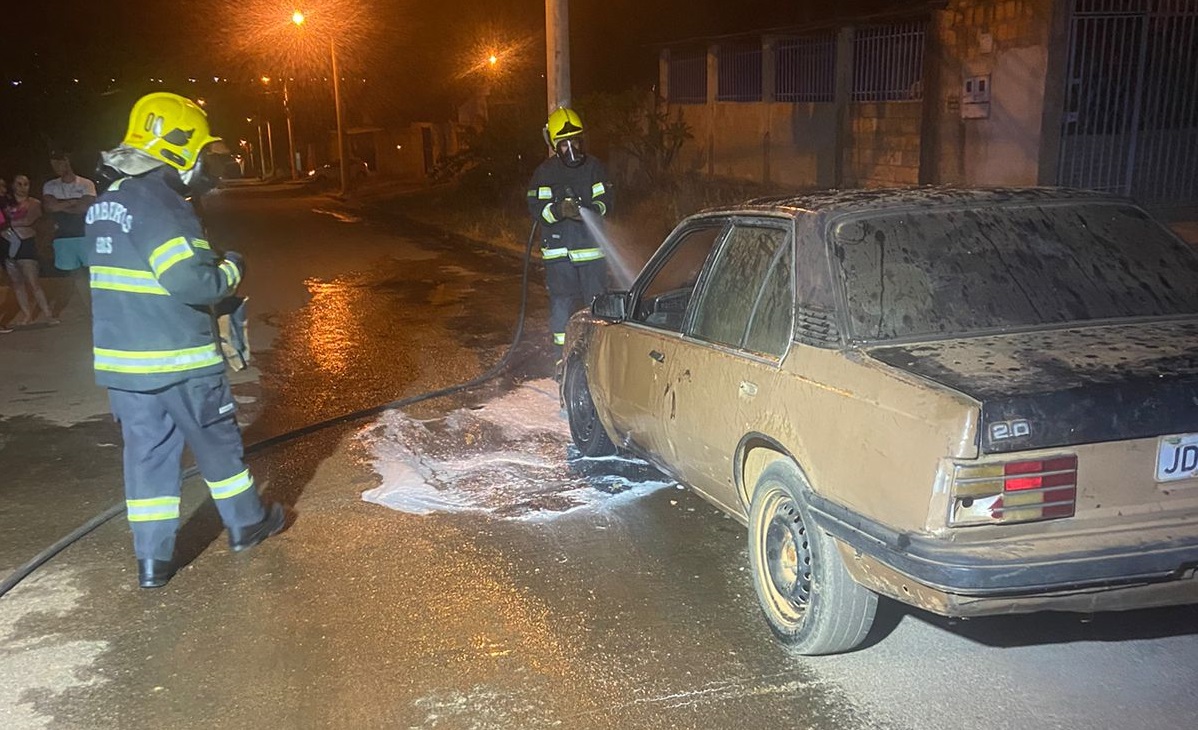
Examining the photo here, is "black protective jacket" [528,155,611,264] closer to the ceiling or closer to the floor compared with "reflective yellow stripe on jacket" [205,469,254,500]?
closer to the ceiling

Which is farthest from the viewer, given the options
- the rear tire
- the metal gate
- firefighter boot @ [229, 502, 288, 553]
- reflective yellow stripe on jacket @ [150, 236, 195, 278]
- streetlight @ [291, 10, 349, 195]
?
streetlight @ [291, 10, 349, 195]

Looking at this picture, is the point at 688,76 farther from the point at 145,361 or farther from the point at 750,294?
the point at 145,361

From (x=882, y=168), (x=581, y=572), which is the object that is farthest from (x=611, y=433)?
(x=882, y=168)

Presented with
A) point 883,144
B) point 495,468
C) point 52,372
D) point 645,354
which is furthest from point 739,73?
point 645,354

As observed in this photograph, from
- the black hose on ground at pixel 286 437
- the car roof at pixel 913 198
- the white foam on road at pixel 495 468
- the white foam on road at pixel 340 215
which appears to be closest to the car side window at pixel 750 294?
the car roof at pixel 913 198

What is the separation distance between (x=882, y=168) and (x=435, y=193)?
21238 mm

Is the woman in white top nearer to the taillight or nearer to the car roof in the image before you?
the car roof

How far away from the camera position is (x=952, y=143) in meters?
13.7

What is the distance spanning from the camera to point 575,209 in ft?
25.9

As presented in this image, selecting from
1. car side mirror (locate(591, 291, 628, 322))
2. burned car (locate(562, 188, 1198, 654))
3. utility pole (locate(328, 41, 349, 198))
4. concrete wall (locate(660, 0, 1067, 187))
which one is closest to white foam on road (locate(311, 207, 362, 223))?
utility pole (locate(328, 41, 349, 198))

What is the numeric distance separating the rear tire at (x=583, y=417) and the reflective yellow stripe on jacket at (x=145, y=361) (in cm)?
227

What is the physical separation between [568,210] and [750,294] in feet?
12.0

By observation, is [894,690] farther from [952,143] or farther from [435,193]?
[435,193]

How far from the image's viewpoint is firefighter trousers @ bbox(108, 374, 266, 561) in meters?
4.66
